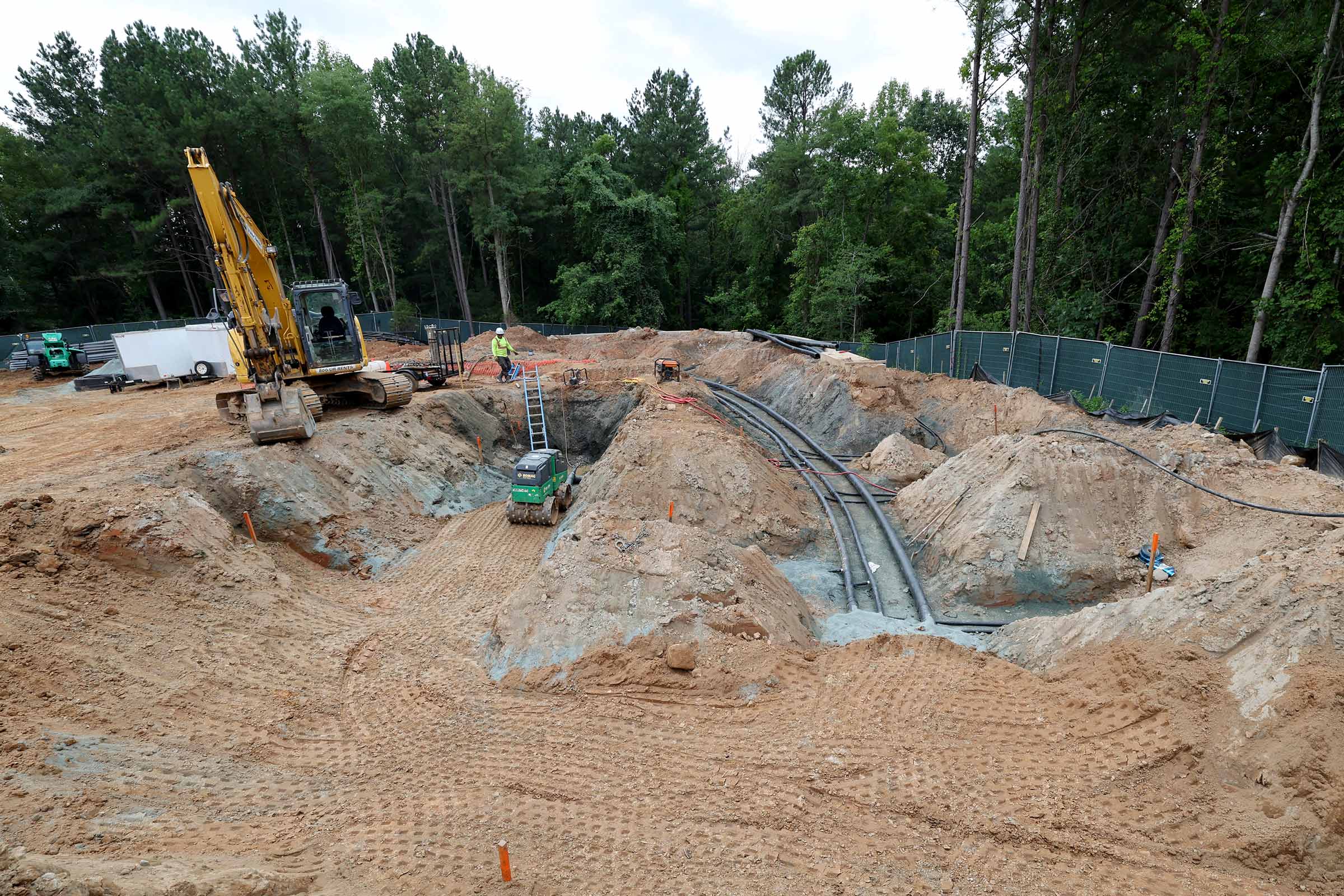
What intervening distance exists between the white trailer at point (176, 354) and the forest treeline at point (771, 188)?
14958 millimetres

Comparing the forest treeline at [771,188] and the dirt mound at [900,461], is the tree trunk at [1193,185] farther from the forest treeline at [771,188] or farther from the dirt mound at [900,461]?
the dirt mound at [900,461]

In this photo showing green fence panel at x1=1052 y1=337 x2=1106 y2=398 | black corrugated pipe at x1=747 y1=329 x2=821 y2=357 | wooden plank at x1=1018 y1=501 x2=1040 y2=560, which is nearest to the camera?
wooden plank at x1=1018 y1=501 x2=1040 y2=560

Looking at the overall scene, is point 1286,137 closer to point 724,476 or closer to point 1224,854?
point 724,476

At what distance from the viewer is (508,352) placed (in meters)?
22.1

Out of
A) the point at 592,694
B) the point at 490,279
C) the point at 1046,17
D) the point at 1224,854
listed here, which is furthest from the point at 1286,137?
the point at 490,279

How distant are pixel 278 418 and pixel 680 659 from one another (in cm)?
983

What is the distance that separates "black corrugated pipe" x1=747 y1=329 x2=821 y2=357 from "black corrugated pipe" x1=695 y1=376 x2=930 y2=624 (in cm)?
409

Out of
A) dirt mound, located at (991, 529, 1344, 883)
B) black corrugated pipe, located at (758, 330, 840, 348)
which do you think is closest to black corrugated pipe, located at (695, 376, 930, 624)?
dirt mound, located at (991, 529, 1344, 883)

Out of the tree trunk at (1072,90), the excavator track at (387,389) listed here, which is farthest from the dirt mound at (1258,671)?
the tree trunk at (1072,90)

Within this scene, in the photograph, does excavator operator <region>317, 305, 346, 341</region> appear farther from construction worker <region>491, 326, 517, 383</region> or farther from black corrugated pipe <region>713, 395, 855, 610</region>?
black corrugated pipe <region>713, 395, 855, 610</region>

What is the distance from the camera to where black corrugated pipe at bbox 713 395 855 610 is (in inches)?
416

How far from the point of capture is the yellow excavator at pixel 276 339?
10.3 meters

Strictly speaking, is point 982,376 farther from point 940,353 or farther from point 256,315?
point 256,315

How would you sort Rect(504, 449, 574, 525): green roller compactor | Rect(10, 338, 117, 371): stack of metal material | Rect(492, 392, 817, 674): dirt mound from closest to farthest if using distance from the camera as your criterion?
1. Rect(492, 392, 817, 674): dirt mound
2. Rect(504, 449, 574, 525): green roller compactor
3. Rect(10, 338, 117, 371): stack of metal material
